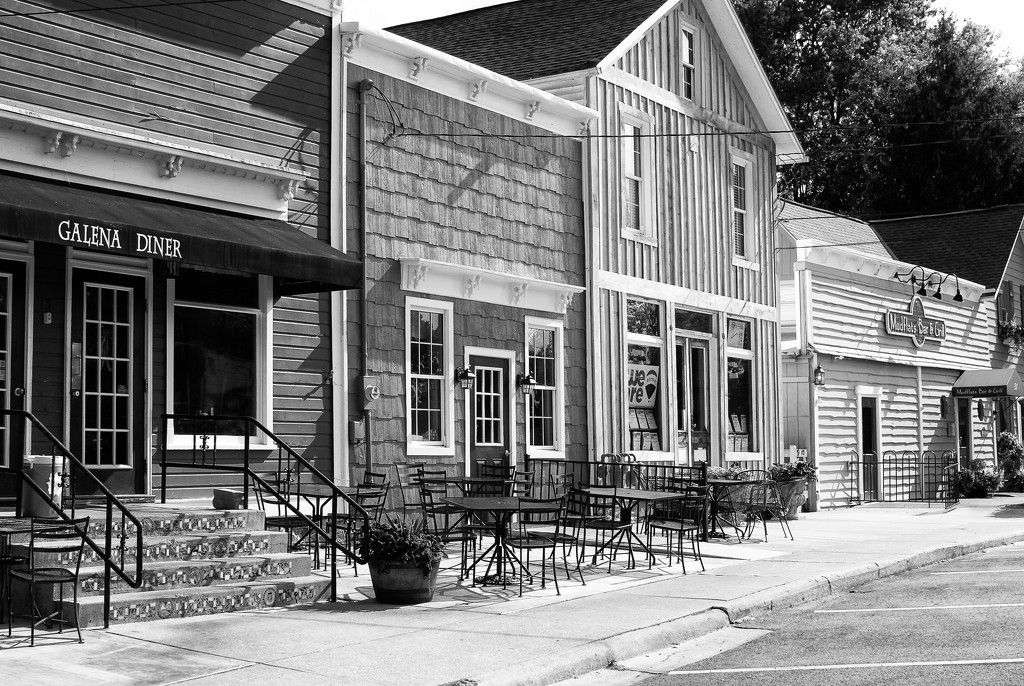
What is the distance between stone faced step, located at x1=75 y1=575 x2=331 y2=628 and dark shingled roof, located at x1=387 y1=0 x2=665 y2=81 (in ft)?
Answer: 35.0

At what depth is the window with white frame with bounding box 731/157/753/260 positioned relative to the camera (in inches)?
889

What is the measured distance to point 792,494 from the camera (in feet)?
67.0

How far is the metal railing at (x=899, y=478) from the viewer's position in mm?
25319

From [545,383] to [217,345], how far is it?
5916 millimetres

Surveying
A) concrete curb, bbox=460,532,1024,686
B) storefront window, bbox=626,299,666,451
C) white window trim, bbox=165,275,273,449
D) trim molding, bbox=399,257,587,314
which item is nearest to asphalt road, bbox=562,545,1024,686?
concrete curb, bbox=460,532,1024,686

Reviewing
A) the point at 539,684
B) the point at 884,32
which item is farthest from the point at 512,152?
the point at 884,32

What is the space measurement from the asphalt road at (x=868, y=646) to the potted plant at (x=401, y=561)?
2.46 meters

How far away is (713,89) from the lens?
21.8m

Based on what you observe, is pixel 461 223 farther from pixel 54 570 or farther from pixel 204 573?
pixel 54 570

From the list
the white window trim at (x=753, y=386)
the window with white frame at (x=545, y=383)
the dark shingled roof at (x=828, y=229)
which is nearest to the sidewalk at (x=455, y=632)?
the window with white frame at (x=545, y=383)

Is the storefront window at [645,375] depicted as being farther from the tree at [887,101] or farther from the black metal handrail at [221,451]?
the tree at [887,101]

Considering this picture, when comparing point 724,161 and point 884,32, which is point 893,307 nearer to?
point 724,161

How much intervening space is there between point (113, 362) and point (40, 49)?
3123 millimetres

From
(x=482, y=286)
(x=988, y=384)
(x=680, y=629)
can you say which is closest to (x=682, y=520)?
(x=680, y=629)
